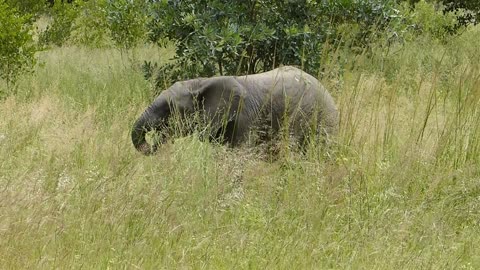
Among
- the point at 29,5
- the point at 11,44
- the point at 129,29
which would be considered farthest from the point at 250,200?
the point at 29,5

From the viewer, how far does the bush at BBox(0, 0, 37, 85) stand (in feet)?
30.9

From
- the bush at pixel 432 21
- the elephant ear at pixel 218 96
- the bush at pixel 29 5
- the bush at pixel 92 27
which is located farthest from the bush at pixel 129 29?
the elephant ear at pixel 218 96

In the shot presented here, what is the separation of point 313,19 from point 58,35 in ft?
21.7

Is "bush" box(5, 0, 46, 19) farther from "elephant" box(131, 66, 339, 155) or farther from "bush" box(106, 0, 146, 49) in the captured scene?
"elephant" box(131, 66, 339, 155)

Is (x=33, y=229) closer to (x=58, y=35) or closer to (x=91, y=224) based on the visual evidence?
(x=91, y=224)

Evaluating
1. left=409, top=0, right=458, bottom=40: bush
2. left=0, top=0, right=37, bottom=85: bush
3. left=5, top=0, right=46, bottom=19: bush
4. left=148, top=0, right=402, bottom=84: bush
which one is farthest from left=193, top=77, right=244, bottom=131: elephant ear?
left=409, top=0, right=458, bottom=40: bush

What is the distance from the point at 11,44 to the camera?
9633 millimetres

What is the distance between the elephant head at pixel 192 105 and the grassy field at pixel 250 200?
0.76ft

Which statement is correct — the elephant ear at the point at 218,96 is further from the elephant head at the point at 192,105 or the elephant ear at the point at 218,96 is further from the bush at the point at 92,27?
the bush at the point at 92,27

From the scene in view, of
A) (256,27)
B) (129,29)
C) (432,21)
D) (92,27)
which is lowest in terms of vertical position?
(92,27)

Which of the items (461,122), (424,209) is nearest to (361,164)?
(424,209)

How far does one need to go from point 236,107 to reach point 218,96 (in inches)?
7.0

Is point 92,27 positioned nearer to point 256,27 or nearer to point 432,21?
point 432,21

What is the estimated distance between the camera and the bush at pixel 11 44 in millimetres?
9414
